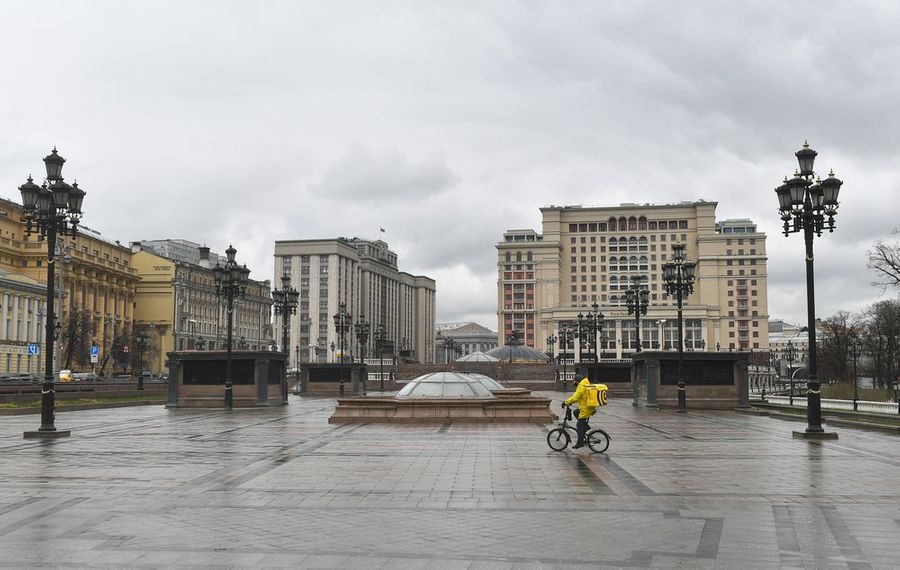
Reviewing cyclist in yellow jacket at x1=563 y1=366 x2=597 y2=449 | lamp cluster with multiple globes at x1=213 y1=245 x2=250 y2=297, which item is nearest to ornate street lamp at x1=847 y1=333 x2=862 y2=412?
cyclist in yellow jacket at x1=563 y1=366 x2=597 y2=449

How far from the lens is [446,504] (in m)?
10.4

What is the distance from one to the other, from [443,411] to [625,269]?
516ft

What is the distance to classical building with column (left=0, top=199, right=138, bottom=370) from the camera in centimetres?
8731

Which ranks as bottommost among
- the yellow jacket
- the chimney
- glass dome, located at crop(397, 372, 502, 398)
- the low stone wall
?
the low stone wall

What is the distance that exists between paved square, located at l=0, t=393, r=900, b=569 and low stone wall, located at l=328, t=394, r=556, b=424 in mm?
5954

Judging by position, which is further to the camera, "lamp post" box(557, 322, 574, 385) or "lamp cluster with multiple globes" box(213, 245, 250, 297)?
"lamp post" box(557, 322, 574, 385)

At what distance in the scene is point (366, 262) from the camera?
19162 cm

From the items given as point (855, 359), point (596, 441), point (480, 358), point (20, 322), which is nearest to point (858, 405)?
point (596, 441)

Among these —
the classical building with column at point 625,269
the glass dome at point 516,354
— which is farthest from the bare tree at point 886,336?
the classical building with column at point 625,269

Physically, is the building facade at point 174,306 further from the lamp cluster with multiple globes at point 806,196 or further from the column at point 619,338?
the lamp cluster with multiple globes at point 806,196

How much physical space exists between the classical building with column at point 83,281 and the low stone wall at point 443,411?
6218 cm

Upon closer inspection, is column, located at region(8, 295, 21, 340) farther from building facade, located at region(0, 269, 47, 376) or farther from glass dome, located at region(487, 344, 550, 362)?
glass dome, located at region(487, 344, 550, 362)

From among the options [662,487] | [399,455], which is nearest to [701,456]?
[662,487]

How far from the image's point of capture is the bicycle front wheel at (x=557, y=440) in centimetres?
1703
